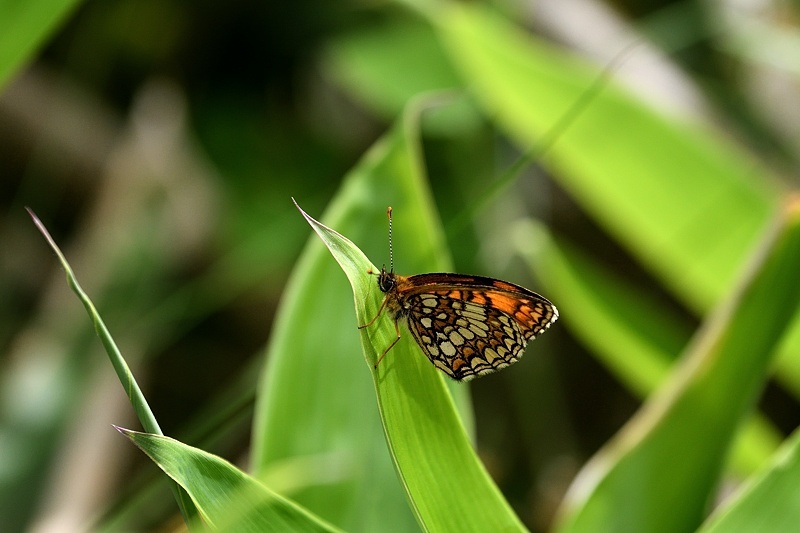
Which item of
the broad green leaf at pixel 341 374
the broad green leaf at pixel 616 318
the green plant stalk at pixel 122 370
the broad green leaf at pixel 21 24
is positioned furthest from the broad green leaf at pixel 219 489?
the broad green leaf at pixel 616 318

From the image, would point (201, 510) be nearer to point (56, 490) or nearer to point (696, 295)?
point (56, 490)

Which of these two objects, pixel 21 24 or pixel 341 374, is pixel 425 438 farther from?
pixel 21 24

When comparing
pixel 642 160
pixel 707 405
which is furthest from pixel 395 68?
pixel 707 405

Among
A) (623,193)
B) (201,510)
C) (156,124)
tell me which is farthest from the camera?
(156,124)

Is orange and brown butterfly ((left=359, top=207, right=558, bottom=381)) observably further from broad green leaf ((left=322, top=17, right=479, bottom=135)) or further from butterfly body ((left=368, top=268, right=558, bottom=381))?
broad green leaf ((left=322, top=17, right=479, bottom=135))

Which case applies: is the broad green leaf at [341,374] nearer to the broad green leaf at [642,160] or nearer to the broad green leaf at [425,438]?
the broad green leaf at [425,438]

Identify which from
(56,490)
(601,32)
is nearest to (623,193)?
(601,32)

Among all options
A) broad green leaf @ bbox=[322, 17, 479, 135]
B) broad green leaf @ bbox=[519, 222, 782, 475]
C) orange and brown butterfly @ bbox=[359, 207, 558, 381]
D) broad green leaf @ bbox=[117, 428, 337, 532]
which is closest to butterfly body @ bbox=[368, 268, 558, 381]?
orange and brown butterfly @ bbox=[359, 207, 558, 381]
